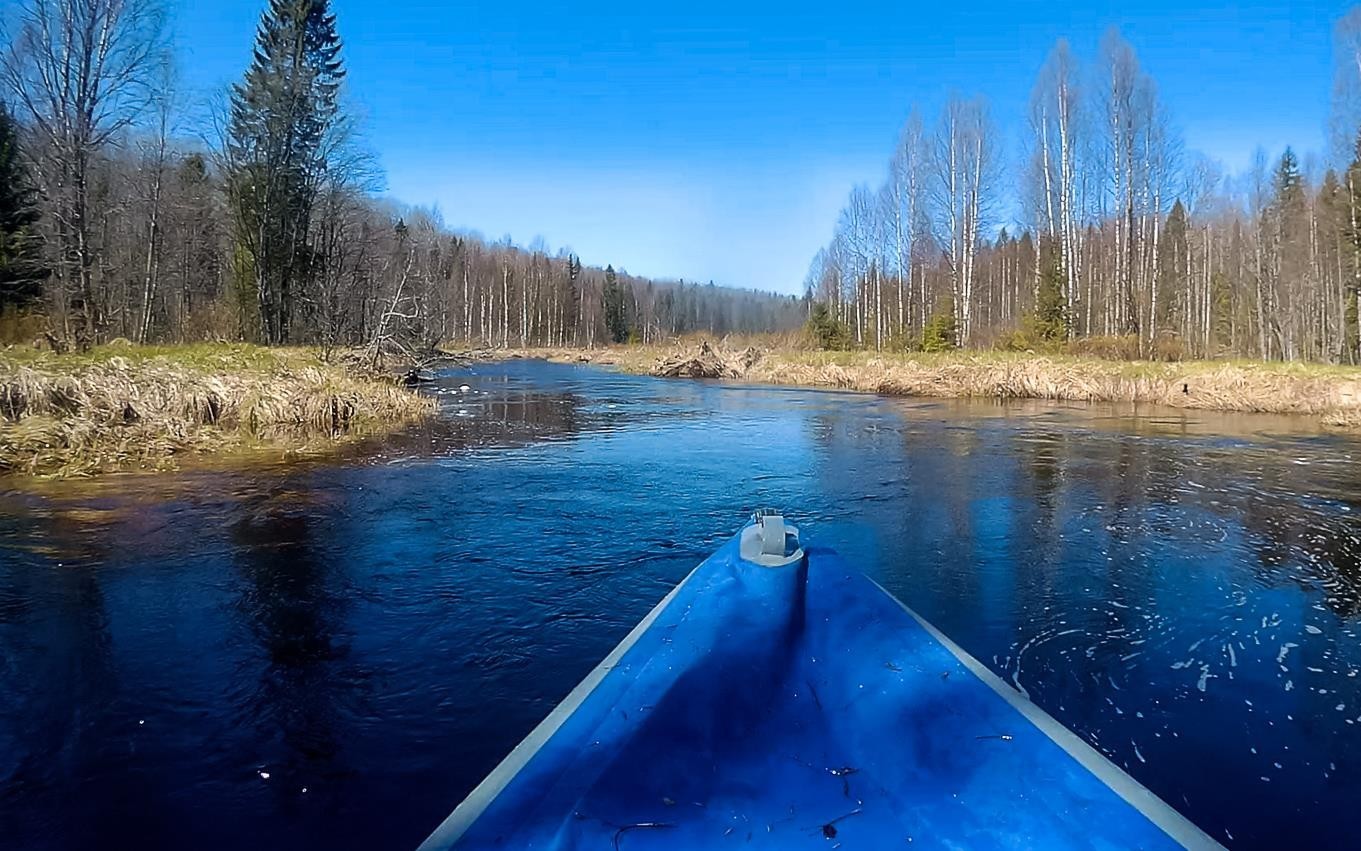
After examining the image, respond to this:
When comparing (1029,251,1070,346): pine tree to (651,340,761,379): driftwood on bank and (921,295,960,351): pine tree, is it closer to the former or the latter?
(921,295,960,351): pine tree

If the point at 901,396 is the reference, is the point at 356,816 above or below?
below

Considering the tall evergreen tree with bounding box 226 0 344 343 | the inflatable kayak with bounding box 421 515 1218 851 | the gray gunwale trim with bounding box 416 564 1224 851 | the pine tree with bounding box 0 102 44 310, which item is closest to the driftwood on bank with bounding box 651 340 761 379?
the tall evergreen tree with bounding box 226 0 344 343

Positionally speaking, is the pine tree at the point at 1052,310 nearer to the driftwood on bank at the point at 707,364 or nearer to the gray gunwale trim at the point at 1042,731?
the driftwood on bank at the point at 707,364

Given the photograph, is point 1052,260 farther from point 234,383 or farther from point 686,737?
point 686,737

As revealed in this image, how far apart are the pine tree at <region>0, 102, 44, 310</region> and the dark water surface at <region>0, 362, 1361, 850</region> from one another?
17308 millimetres

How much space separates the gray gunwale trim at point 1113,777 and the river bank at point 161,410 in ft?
27.4

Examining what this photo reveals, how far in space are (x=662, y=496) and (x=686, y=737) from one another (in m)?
5.05

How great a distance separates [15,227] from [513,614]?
80.2ft

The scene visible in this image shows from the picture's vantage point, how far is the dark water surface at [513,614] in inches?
93.9

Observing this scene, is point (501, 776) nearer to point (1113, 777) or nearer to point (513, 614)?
point (1113, 777)

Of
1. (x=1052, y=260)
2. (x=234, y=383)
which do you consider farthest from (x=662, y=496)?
(x=1052, y=260)

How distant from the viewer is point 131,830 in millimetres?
2160

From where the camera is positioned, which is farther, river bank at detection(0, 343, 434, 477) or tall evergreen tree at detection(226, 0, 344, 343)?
tall evergreen tree at detection(226, 0, 344, 343)

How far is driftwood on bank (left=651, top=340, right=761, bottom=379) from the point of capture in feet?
91.7
